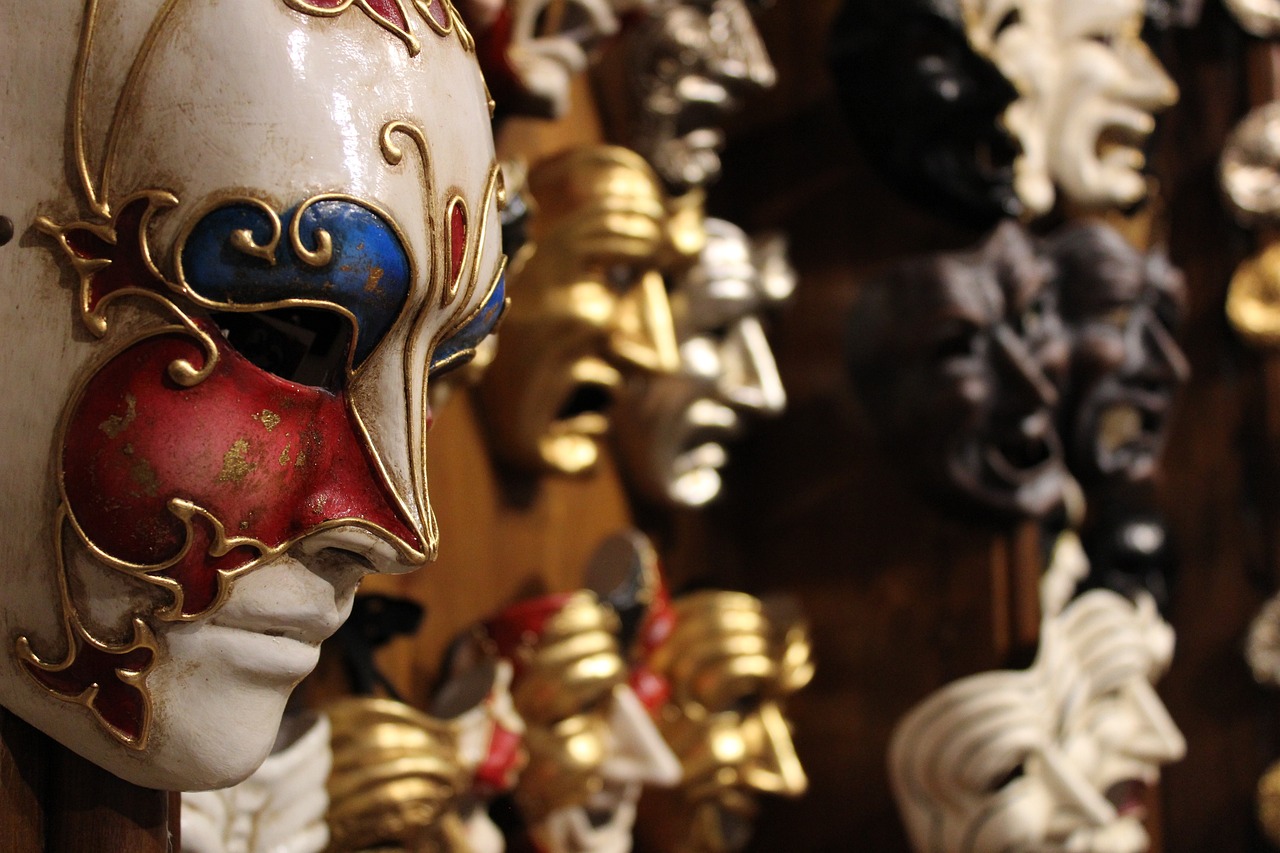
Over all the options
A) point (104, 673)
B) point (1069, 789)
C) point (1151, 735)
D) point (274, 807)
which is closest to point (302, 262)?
point (104, 673)

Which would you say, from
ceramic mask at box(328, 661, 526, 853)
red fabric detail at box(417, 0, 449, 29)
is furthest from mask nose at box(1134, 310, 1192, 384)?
red fabric detail at box(417, 0, 449, 29)

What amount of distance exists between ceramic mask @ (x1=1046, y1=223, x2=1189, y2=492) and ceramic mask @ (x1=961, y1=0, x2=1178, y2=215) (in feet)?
0.17

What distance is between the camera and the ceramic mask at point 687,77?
94 cm

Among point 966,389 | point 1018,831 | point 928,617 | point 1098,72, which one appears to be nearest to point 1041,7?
point 1098,72

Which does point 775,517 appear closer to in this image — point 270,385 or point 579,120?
point 579,120

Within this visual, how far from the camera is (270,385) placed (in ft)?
1.47

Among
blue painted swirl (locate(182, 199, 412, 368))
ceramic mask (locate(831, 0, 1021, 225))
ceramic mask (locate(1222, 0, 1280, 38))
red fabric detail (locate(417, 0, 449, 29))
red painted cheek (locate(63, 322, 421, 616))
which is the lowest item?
ceramic mask (locate(1222, 0, 1280, 38))

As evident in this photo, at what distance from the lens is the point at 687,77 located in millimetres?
956

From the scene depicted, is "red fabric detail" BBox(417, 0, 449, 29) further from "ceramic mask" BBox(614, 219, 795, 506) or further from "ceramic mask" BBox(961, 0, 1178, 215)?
"ceramic mask" BBox(961, 0, 1178, 215)

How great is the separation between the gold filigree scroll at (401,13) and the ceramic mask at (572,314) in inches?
12.8

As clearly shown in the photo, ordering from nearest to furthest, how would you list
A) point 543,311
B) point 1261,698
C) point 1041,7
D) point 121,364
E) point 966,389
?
point 121,364 < point 543,311 < point 966,389 < point 1041,7 < point 1261,698

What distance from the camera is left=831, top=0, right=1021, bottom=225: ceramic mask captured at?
0.98m

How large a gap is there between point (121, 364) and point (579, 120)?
0.60 meters

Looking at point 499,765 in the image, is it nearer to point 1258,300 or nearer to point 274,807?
point 274,807
